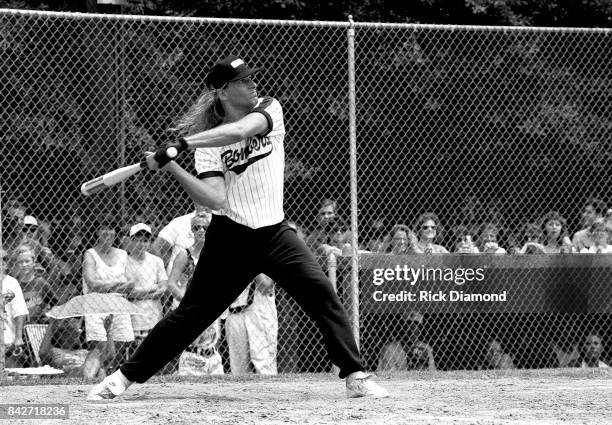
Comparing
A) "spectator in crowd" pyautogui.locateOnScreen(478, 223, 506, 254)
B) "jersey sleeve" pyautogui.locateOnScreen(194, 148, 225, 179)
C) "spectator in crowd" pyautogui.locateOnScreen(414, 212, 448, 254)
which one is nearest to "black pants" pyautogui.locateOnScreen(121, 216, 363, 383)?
"jersey sleeve" pyautogui.locateOnScreen(194, 148, 225, 179)

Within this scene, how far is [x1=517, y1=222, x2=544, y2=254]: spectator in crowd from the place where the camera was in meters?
12.1

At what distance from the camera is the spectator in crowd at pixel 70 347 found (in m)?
10.4

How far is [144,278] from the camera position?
10992 millimetres

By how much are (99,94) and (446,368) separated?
13.2 feet

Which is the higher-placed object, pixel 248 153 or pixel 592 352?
pixel 248 153

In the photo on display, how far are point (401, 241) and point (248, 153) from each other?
13.6ft

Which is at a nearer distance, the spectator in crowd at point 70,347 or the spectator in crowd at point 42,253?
the spectator in crowd at point 70,347

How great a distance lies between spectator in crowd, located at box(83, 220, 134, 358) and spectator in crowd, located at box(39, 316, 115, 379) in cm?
8

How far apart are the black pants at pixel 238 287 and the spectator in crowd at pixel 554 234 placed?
4919 mm

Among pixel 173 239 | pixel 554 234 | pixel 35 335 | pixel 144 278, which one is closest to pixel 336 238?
pixel 173 239

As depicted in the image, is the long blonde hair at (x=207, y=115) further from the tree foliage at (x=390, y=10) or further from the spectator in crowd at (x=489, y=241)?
the tree foliage at (x=390, y=10)

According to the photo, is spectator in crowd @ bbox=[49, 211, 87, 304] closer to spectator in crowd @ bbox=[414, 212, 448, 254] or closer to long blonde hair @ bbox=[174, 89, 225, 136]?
spectator in crowd @ bbox=[414, 212, 448, 254]

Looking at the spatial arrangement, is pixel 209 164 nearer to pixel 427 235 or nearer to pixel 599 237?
pixel 427 235

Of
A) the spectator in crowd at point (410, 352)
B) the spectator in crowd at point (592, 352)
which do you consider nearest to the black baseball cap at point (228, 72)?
the spectator in crowd at point (410, 352)
